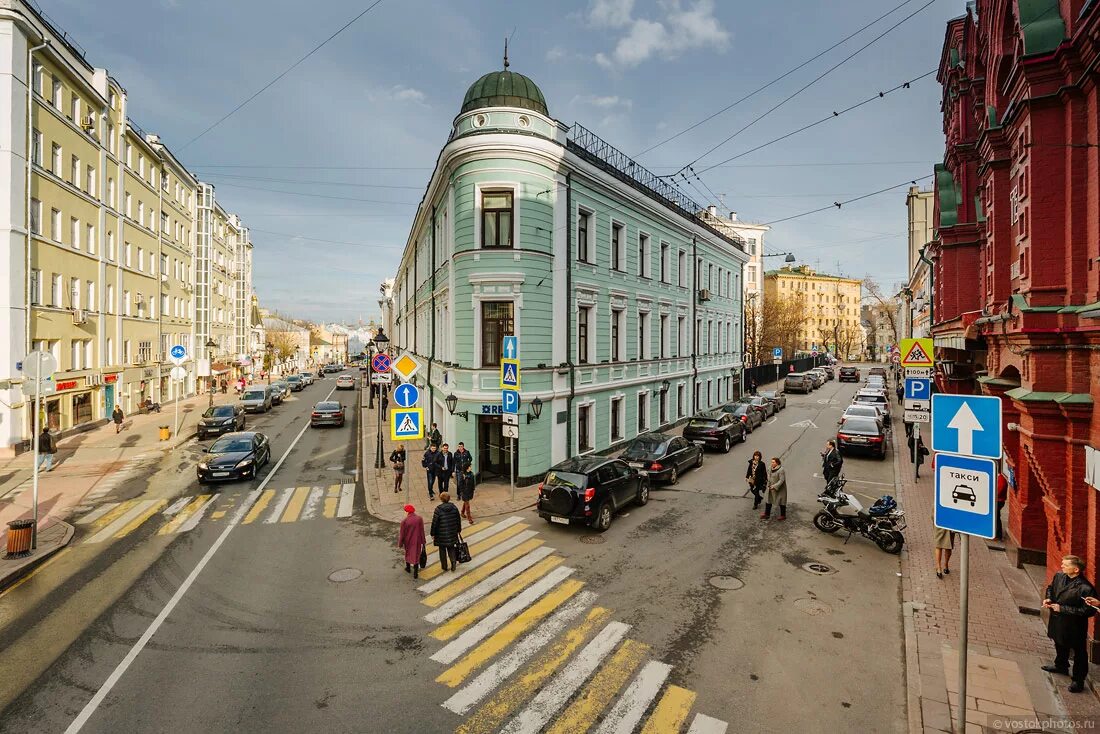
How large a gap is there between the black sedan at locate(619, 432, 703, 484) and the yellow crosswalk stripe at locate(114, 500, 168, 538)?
43.8 feet

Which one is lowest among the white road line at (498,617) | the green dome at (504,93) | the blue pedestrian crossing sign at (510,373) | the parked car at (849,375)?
the white road line at (498,617)

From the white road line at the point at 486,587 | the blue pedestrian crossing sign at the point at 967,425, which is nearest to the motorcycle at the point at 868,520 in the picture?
the white road line at the point at 486,587

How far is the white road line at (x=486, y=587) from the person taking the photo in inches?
335

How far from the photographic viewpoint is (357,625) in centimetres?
816

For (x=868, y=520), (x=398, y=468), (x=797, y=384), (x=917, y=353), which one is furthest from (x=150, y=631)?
(x=797, y=384)

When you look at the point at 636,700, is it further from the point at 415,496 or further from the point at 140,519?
the point at 140,519

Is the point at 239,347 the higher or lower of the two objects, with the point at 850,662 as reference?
higher

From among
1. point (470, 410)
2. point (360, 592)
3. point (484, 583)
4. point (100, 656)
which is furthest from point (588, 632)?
point (470, 410)

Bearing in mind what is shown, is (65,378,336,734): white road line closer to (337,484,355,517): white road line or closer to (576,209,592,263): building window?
(337,484,355,517): white road line

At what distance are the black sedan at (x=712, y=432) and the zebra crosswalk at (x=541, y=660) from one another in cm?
1337

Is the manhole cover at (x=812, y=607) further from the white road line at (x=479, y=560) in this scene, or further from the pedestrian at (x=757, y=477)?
the white road line at (x=479, y=560)

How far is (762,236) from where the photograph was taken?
6850 cm

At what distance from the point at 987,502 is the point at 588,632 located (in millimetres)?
5370

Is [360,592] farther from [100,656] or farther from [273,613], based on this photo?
[100,656]
